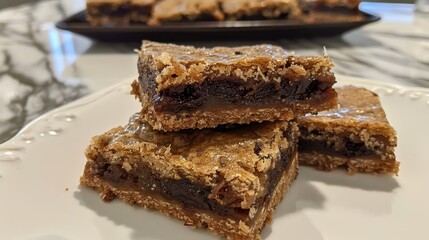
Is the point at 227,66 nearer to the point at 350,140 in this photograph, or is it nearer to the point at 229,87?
the point at 229,87

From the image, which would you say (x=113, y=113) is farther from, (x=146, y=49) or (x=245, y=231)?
(x=245, y=231)

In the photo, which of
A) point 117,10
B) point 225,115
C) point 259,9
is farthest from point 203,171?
point 117,10

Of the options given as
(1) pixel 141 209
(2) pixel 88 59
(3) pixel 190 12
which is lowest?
(1) pixel 141 209

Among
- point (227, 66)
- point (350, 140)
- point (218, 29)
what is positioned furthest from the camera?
point (218, 29)

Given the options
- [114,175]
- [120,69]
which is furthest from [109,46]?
[114,175]

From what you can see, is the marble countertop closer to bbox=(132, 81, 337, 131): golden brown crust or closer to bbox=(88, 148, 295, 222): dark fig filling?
bbox=(88, 148, 295, 222): dark fig filling

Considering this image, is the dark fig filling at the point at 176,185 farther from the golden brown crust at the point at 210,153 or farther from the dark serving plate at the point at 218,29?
the dark serving plate at the point at 218,29

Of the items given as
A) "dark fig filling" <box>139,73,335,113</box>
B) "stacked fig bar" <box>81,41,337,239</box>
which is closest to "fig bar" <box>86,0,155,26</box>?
"stacked fig bar" <box>81,41,337,239</box>
